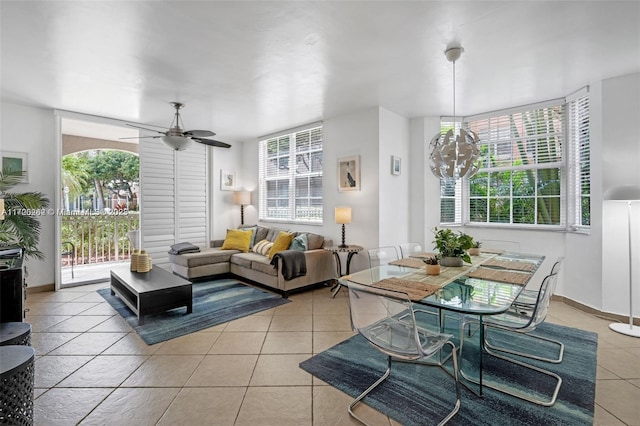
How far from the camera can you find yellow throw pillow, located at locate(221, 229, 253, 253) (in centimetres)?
547

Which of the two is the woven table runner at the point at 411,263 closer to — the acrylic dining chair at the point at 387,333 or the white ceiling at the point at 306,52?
the acrylic dining chair at the point at 387,333

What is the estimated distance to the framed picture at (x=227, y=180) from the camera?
6422mm

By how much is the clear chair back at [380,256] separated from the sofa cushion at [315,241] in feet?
5.32

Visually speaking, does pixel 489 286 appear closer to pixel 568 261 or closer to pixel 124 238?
pixel 568 261

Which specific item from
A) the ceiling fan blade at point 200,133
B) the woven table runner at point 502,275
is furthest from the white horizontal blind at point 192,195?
the woven table runner at point 502,275

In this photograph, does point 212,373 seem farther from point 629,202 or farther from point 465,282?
point 629,202

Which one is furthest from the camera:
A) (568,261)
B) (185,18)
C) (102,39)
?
(568,261)

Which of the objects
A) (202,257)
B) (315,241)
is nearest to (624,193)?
(315,241)

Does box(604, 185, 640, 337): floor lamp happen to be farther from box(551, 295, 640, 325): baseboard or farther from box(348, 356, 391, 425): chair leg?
box(348, 356, 391, 425): chair leg

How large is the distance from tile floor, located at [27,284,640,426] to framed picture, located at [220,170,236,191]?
3.38 m

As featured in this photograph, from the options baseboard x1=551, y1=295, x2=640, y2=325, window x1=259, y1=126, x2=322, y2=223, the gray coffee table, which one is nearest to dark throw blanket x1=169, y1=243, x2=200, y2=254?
the gray coffee table

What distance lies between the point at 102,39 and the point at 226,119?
97.2 inches

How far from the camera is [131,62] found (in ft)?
9.75

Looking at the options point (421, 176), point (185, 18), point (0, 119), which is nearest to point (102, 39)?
point (185, 18)
